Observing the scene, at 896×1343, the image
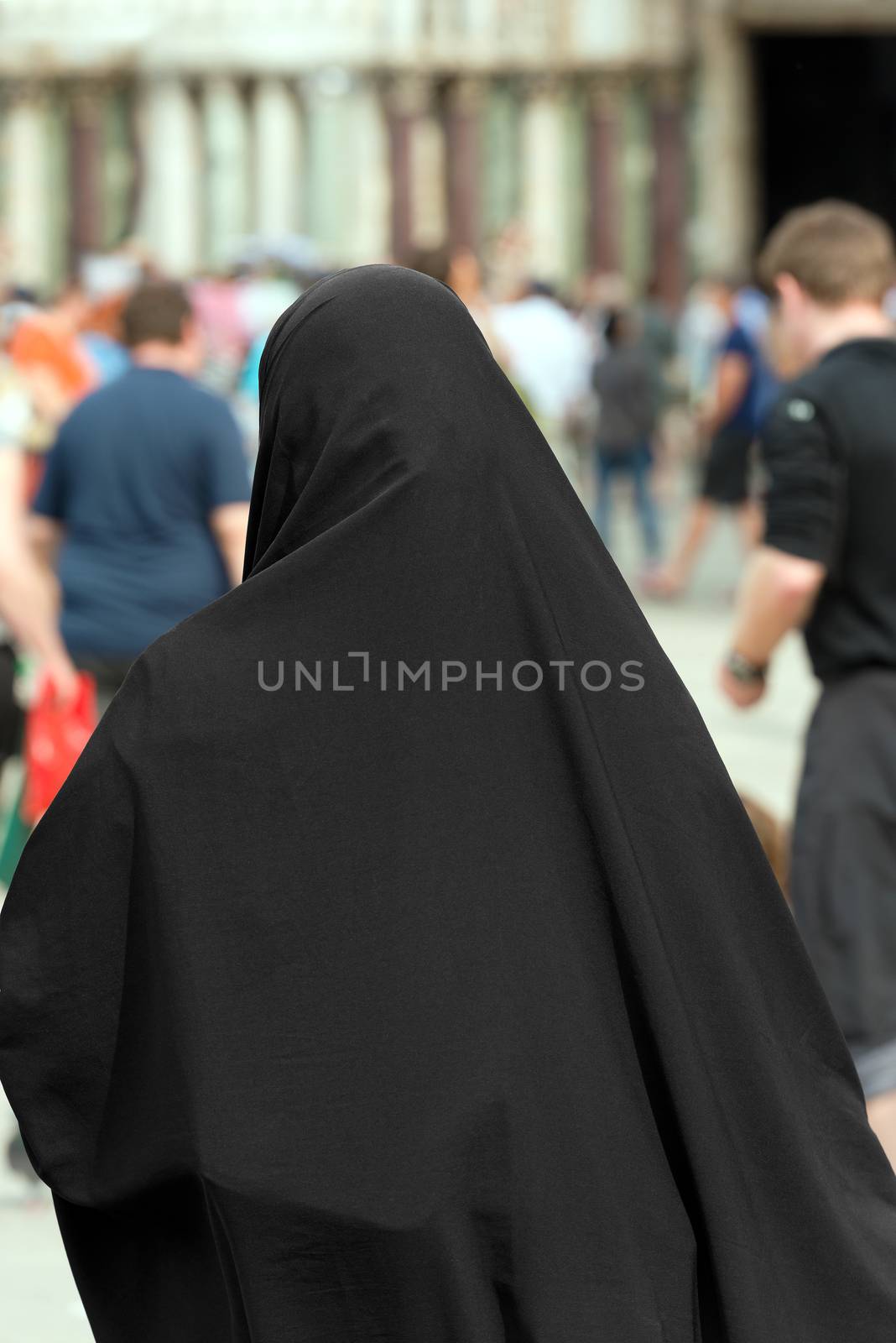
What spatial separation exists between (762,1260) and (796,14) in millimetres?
17706

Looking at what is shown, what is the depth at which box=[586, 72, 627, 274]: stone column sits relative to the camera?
1856 cm

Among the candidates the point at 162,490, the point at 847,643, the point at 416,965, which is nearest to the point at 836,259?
the point at 847,643

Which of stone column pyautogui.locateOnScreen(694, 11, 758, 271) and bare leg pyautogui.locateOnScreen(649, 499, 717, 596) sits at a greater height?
stone column pyautogui.locateOnScreen(694, 11, 758, 271)

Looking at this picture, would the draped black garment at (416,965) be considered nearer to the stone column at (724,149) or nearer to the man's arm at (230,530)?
the man's arm at (230,530)

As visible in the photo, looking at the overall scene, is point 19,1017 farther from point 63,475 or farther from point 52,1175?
point 63,475

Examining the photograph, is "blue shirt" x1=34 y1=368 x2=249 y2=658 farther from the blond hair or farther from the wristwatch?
the blond hair

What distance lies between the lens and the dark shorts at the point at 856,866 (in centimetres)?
361

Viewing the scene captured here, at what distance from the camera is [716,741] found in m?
7.79

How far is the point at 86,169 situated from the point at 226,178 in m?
1.26

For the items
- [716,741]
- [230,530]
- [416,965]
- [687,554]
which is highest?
[416,965]

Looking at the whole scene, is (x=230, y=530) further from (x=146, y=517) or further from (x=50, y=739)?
(x=50, y=739)

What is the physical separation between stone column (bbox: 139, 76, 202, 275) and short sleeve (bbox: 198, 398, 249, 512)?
46.8ft

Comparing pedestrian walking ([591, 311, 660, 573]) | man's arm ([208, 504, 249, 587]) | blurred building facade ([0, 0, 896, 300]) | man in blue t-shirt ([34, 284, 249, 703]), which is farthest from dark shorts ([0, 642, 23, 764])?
blurred building facade ([0, 0, 896, 300])

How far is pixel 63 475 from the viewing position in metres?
4.84
